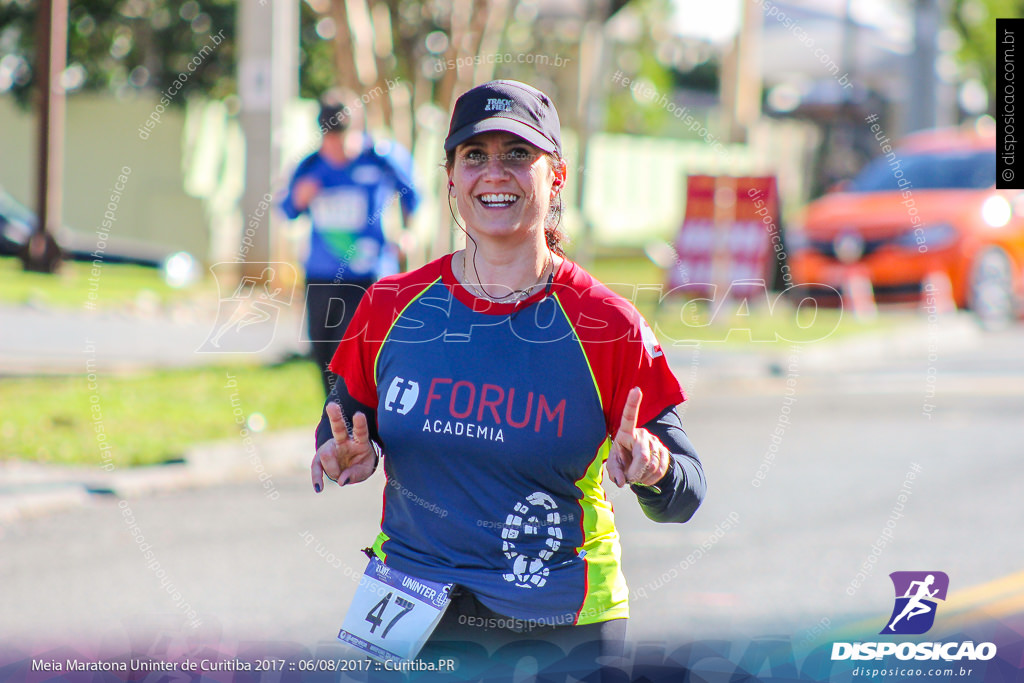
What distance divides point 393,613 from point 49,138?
575 inches

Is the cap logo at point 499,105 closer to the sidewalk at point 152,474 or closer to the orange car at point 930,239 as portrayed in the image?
the sidewalk at point 152,474

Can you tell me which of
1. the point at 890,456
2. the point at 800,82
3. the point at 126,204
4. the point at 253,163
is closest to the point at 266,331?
the point at 253,163

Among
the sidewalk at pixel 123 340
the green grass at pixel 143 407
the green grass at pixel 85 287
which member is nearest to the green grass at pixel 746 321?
the green grass at pixel 143 407

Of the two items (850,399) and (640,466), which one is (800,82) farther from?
(640,466)

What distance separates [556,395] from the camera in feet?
9.22

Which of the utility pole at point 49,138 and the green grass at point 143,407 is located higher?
the utility pole at point 49,138

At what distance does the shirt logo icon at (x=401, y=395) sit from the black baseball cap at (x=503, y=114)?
20.2 inches

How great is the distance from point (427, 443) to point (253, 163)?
41.1ft

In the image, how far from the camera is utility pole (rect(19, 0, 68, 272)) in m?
15.9

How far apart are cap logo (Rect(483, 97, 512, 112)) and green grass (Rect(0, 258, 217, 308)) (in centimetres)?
1177

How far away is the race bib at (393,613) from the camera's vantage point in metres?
2.82

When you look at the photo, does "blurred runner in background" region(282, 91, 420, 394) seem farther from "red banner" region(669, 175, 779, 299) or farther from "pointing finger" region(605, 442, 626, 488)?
"red banner" region(669, 175, 779, 299)

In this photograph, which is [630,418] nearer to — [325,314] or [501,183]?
[501,183]

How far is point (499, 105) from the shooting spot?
280 centimetres
